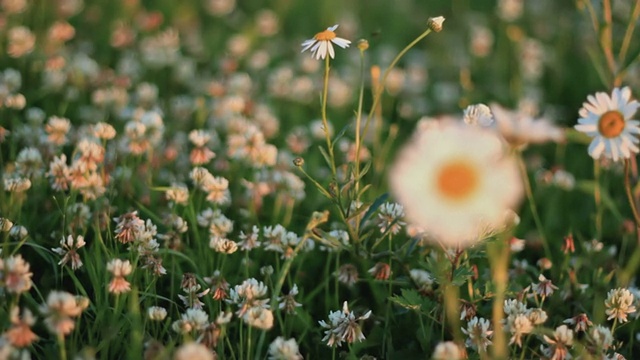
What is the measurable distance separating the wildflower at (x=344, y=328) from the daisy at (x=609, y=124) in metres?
0.76

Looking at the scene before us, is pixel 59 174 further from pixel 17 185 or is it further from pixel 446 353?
pixel 446 353

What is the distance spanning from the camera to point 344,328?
1.94m

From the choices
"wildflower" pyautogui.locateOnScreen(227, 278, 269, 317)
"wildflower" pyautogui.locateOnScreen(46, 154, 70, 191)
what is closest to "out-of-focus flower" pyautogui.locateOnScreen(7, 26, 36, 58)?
"wildflower" pyautogui.locateOnScreen(46, 154, 70, 191)

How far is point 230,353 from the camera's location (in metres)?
2.07

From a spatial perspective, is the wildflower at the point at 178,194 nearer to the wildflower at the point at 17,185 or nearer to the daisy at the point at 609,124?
the wildflower at the point at 17,185

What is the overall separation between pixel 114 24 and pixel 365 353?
2624 millimetres

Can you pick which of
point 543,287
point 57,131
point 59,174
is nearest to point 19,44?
point 57,131

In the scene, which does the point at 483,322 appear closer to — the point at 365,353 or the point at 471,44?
the point at 365,353

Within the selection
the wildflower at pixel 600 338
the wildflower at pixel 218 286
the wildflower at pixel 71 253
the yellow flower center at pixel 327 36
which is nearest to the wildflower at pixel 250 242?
the wildflower at pixel 218 286

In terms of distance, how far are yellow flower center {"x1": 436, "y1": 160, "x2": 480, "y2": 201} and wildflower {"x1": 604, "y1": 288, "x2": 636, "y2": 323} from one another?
0.57 meters

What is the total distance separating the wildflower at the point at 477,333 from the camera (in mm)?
1933

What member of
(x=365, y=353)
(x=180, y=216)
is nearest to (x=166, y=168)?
(x=180, y=216)

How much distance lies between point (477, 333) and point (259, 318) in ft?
1.77

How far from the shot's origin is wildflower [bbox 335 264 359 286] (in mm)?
2213
